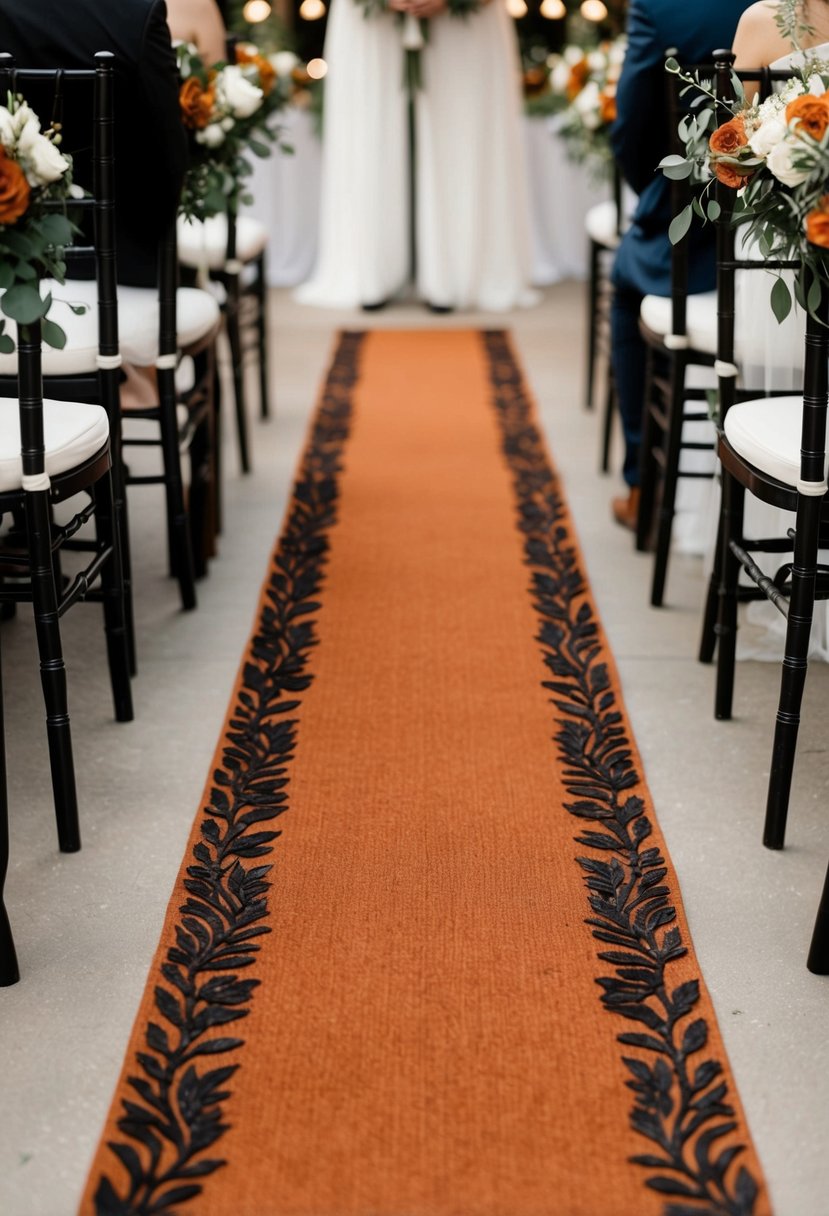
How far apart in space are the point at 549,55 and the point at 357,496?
477 cm

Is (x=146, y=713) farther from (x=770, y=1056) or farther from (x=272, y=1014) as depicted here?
(x=770, y=1056)

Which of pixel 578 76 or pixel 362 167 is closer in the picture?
pixel 578 76

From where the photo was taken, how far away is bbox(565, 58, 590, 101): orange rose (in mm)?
4633

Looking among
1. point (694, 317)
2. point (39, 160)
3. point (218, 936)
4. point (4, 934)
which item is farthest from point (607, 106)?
point (4, 934)

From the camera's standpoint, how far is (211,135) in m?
3.26

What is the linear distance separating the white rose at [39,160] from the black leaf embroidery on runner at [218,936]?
105 cm

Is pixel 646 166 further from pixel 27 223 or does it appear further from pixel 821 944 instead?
pixel 821 944

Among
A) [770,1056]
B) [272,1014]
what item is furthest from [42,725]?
[770,1056]

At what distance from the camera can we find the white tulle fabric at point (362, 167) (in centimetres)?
661

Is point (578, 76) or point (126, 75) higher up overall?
point (578, 76)

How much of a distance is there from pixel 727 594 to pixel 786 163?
95 centimetres

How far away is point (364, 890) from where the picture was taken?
215 cm

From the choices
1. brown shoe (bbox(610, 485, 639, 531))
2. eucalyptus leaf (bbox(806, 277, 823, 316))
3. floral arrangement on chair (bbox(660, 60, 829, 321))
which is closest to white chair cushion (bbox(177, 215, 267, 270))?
brown shoe (bbox(610, 485, 639, 531))

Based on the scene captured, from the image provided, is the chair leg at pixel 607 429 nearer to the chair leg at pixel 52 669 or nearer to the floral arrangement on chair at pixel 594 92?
the floral arrangement on chair at pixel 594 92
